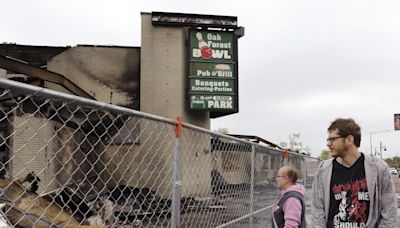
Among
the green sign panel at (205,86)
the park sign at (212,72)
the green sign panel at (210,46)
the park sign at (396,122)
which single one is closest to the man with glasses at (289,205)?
the park sign at (212,72)

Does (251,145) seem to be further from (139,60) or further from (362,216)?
(139,60)

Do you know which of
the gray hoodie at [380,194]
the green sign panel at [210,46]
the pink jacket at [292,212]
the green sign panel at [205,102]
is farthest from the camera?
the green sign panel at [210,46]

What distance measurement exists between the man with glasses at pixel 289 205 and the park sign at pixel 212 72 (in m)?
14.2

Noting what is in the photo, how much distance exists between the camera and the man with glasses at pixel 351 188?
3.24 metres

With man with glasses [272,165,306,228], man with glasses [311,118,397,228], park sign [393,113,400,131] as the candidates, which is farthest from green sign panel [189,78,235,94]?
park sign [393,113,400,131]

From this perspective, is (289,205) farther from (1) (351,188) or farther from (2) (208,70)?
(2) (208,70)

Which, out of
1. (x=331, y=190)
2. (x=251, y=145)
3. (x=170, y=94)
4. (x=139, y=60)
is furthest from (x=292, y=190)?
(x=139, y=60)

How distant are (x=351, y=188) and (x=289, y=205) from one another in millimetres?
865

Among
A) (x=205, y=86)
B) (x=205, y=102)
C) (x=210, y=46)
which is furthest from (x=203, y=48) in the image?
(x=205, y=102)

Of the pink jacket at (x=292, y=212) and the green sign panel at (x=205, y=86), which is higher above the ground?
the green sign panel at (x=205, y=86)

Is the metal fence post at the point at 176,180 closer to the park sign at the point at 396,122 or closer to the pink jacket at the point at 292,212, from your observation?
the pink jacket at the point at 292,212

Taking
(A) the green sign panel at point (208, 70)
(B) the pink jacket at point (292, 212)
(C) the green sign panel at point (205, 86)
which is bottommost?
(B) the pink jacket at point (292, 212)

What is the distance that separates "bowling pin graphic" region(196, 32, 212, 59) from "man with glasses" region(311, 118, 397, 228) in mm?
15573

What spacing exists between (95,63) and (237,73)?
6.14m
